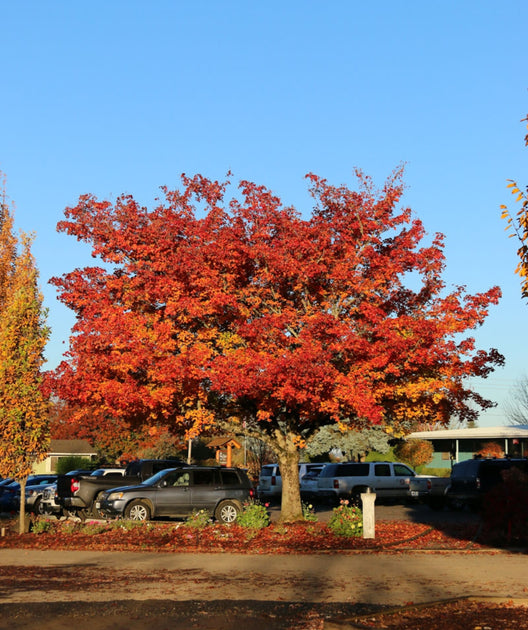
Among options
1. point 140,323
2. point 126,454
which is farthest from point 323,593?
point 126,454

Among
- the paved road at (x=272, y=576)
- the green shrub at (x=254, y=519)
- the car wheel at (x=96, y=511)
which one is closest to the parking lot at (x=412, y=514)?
the green shrub at (x=254, y=519)

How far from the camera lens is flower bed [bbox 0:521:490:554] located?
17.0 m

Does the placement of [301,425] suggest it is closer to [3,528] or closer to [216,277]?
[216,277]

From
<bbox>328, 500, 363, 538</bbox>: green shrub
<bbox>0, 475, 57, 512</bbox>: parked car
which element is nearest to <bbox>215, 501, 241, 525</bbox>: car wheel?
<bbox>328, 500, 363, 538</bbox>: green shrub

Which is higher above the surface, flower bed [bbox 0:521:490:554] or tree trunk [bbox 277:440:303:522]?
tree trunk [bbox 277:440:303:522]

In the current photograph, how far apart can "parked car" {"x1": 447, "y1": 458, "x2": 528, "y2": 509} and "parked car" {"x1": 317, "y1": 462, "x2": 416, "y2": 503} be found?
17.2 ft

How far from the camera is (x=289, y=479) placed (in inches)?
877

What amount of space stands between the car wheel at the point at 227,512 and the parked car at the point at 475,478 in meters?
8.49

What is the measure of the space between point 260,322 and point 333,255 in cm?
276

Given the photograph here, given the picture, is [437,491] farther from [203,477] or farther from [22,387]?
[22,387]

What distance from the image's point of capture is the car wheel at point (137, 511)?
2255 cm

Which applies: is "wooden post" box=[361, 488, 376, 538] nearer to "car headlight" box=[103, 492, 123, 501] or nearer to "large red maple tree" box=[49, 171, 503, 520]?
"large red maple tree" box=[49, 171, 503, 520]

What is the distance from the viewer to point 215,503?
23422 millimetres

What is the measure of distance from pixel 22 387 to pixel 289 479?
297 inches
